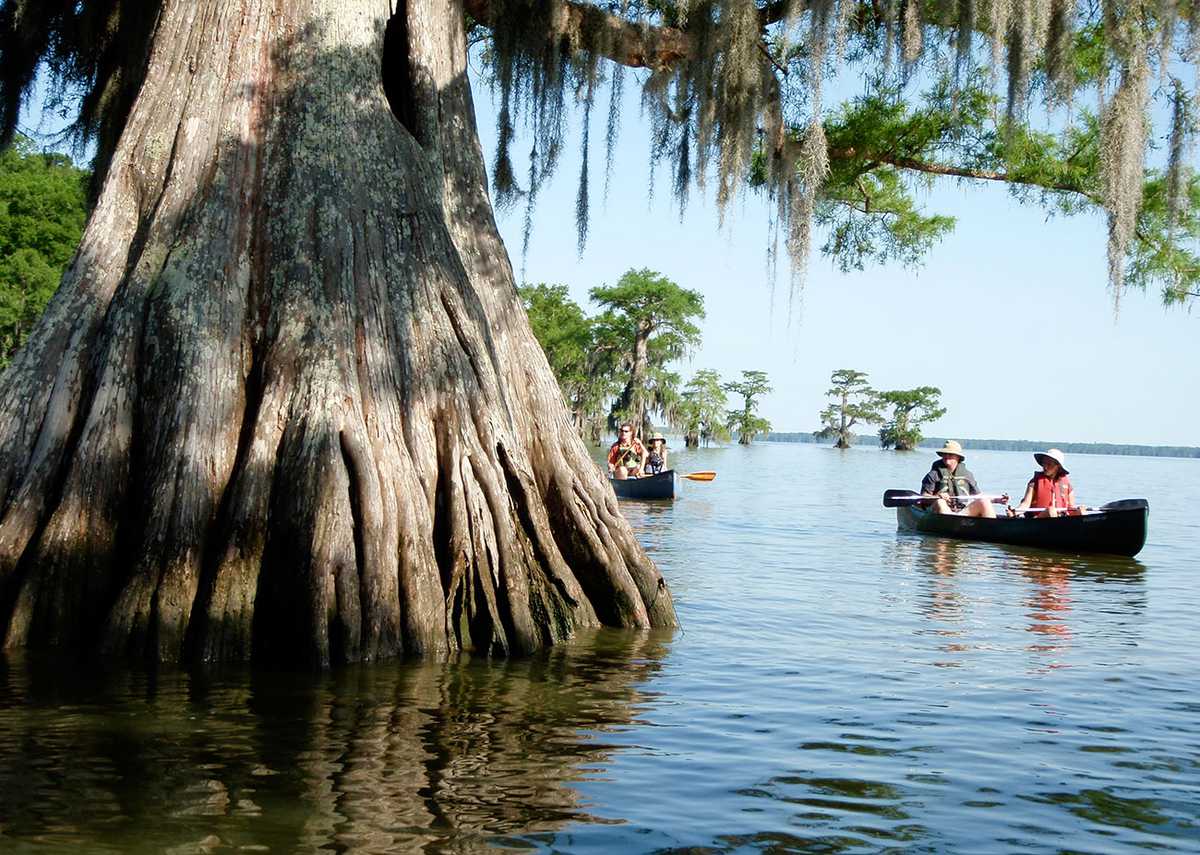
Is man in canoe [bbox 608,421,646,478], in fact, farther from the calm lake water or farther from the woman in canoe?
the calm lake water

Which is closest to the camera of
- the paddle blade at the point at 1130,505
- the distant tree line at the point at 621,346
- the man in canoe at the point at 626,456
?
the paddle blade at the point at 1130,505

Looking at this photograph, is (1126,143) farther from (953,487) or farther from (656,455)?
(656,455)

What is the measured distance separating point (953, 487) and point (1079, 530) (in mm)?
3719

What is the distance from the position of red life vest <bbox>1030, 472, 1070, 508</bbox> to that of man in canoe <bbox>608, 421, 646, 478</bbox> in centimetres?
1117

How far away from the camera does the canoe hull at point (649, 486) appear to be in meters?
28.6

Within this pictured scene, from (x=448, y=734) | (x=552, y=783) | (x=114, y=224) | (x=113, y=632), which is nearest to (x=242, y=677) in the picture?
(x=113, y=632)

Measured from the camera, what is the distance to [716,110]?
35.3 feet

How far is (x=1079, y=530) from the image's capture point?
18812 mm

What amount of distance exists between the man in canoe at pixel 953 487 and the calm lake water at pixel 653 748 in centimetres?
1030

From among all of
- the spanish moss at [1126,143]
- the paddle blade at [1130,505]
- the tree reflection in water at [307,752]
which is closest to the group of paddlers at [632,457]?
the paddle blade at [1130,505]

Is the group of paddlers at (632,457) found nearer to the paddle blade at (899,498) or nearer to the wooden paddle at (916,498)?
the paddle blade at (899,498)

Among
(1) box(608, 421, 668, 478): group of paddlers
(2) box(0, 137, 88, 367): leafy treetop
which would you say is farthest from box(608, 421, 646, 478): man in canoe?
(2) box(0, 137, 88, 367): leafy treetop

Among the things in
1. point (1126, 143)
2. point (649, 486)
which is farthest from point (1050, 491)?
point (1126, 143)

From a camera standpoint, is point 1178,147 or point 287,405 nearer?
point 287,405
